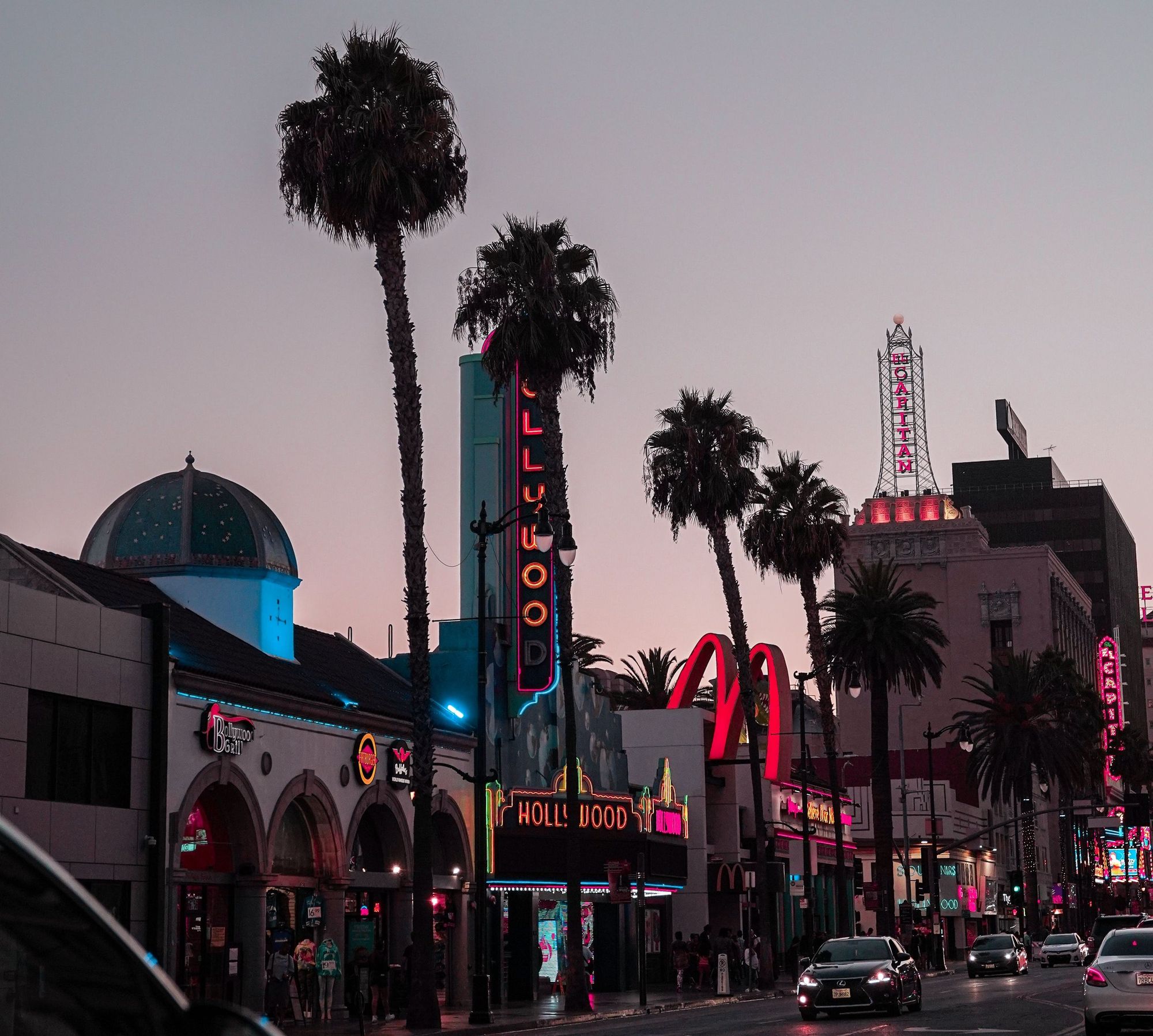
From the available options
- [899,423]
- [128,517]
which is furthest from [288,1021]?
[899,423]

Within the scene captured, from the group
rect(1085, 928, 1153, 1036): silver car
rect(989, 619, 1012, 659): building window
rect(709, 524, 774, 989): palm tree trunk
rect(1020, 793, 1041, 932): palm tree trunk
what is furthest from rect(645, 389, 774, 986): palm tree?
rect(989, 619, 1012, 659): building window

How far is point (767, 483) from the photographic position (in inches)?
2495

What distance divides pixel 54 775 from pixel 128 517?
41.5ft

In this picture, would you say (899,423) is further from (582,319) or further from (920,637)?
(582,319)

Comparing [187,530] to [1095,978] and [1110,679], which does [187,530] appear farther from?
[1110,679]

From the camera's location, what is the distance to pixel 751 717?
57312 millimetres

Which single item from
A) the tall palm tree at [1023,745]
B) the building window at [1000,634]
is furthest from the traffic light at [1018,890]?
the building window at [1000,634]

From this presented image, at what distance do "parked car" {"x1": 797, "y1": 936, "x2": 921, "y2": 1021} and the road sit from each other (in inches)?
12.3

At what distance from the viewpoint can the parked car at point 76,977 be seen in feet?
7.17

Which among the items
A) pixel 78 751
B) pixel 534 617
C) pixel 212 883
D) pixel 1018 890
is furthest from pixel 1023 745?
pixel 78 751

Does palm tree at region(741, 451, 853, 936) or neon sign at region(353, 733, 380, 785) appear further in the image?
palm tree at region(741, 451, 853, 936)

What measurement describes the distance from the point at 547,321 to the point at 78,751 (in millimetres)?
17849

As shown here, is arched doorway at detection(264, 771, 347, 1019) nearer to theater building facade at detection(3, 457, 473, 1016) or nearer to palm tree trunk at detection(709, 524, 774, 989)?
theater building facade at detection(3, 457, 473, 1016)

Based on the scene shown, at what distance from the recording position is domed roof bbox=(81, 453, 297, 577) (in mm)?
40094
